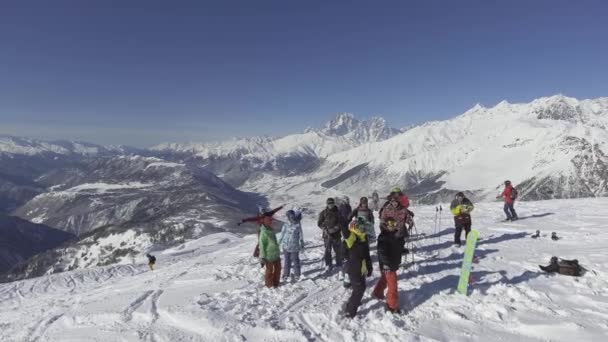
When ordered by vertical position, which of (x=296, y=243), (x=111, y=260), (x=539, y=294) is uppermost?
(x=296, y=243)

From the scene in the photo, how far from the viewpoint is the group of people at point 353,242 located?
10.7 metres

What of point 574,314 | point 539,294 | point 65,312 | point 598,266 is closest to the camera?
point 574,314

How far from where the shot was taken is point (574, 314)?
33.9 feet

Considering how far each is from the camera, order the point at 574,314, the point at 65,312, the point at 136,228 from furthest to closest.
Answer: the point at 136,228, the point at 65,312, the point at 574,314

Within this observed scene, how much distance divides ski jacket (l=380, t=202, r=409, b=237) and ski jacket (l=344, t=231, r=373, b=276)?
1.34m

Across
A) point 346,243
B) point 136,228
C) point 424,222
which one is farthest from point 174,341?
point 136,228

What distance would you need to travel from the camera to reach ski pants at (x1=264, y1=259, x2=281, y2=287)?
44.9 ft

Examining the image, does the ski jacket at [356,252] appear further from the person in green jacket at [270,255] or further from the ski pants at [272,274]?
the ski pants at [272,274]

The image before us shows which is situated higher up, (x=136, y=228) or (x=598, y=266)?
(x=598, y=266)

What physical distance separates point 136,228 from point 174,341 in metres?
208

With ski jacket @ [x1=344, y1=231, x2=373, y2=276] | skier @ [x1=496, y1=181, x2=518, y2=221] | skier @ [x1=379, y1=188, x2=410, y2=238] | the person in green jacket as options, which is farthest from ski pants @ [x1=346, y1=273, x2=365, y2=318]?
skier @ [x1=496, y1=181, x2=518, y2=221]

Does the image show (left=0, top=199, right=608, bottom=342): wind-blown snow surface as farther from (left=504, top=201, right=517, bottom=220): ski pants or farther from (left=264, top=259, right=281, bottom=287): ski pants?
(left=504, top=201, right=517, bottom=220): ski pants

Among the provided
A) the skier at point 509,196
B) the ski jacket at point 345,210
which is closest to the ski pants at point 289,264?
the ski jacket at point 345,210

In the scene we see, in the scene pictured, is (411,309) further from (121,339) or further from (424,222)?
(424,222)
